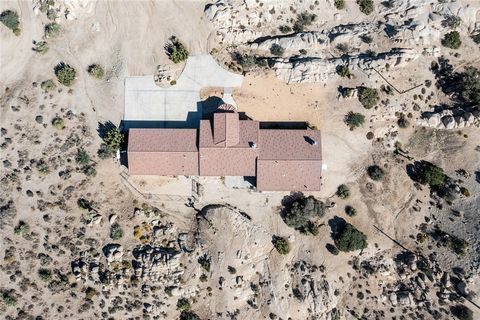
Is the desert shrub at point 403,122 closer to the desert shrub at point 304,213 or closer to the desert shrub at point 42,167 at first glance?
the desert shrub at point 304,213

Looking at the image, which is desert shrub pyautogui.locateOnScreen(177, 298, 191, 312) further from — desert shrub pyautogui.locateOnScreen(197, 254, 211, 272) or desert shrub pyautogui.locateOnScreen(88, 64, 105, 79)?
desert shrub pyautogui.locateOnScreen(88, 64, 105, 79)

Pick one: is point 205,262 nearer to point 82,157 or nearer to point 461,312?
point 82,157

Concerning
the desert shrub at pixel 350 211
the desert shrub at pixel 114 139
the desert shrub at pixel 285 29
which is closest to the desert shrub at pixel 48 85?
the desert shrub at pixel 114 139

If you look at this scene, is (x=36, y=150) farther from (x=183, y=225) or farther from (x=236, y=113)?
(x=236, y=113)

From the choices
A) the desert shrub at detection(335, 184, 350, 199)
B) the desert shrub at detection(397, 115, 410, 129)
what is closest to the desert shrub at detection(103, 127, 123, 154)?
the desert shrub at detection(335, 184, 350, 199)

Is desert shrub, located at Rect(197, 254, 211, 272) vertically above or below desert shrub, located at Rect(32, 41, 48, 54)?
below
